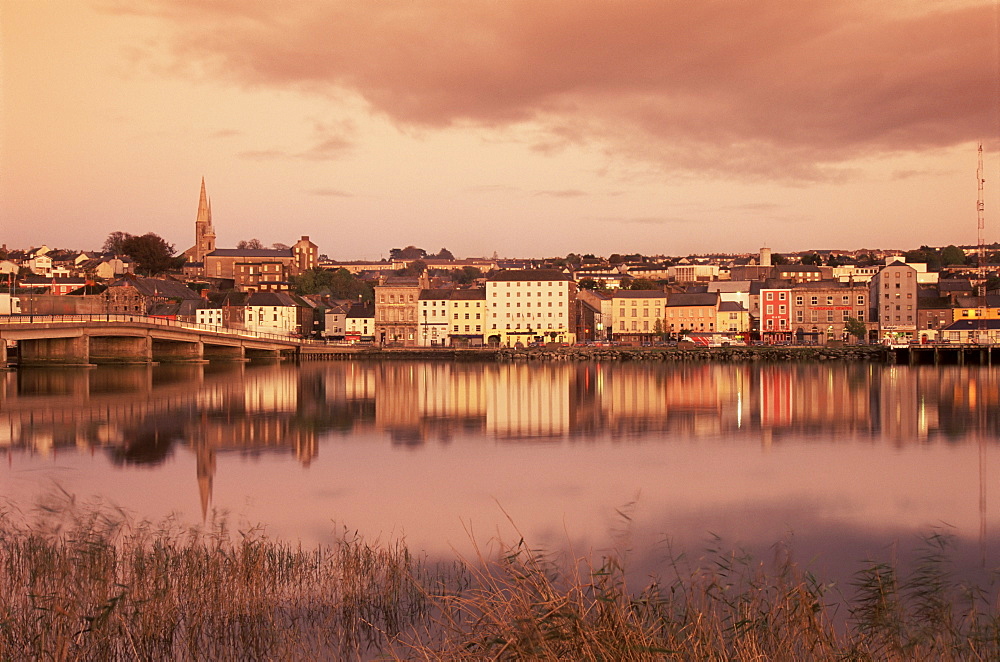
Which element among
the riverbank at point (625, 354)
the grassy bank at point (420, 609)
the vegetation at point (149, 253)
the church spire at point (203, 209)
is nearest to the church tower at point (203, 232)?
the church spire at point (203, 209)

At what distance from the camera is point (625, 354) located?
87.9 m

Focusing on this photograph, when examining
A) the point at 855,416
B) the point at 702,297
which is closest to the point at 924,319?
the point at 702,297

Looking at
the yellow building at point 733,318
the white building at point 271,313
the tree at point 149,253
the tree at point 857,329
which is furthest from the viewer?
the tree at point 149,253

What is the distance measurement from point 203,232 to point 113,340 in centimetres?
12577

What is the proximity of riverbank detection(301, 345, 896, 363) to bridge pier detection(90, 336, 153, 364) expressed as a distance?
21.4m

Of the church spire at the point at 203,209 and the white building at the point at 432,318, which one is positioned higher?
the church spire at the point at 203,209

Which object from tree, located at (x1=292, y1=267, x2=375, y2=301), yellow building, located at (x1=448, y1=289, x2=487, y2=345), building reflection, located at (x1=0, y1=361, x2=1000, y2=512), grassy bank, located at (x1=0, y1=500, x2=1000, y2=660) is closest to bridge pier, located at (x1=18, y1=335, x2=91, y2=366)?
building reflection, located at (x1=0, y1=361, x2=1000, y2=512)

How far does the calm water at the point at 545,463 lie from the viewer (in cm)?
1559

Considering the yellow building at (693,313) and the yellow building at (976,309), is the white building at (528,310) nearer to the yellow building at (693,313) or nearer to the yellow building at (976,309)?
the yellow building at (693,313)

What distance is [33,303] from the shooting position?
296 feet

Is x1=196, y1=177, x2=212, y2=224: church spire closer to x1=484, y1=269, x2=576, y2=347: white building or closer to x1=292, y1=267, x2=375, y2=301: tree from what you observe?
x1=292, y1=267, x2=375, y2=301: tree

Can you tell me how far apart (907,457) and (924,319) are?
273ft

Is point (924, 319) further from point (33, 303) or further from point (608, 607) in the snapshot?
point (608, 607)

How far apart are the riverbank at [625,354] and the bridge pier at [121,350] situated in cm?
2141
